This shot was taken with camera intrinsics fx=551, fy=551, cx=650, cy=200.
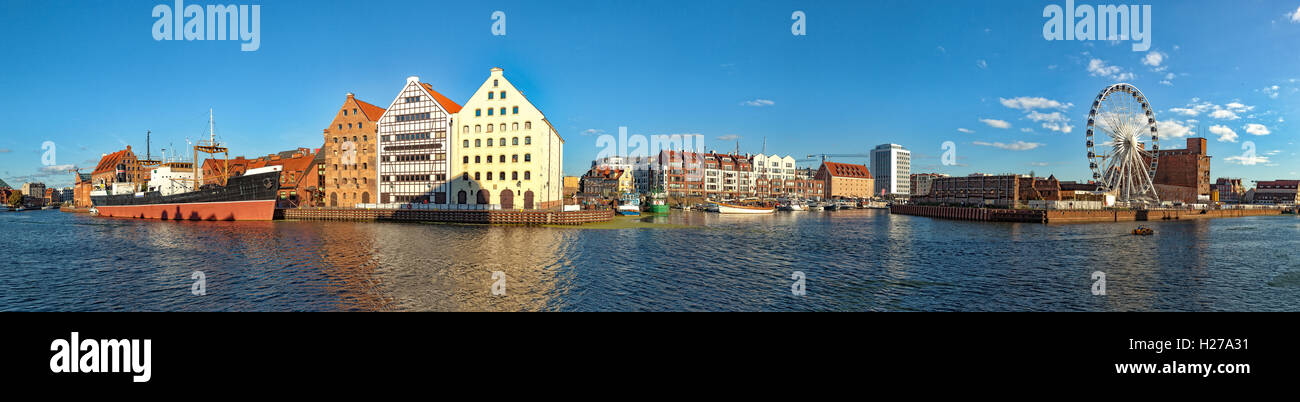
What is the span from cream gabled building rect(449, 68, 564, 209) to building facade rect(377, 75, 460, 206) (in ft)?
7.37

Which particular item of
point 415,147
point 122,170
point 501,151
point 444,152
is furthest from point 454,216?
point 122,170

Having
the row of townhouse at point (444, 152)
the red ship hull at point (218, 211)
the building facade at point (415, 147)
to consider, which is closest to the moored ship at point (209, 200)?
the red ship hull at point (218, 211)

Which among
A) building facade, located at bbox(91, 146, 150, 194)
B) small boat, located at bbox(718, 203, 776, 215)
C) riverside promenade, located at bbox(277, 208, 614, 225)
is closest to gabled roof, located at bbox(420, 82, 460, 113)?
riverside promenade, located at bbox(277, 208, 614, 225)

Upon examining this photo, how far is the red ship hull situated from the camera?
72.9m

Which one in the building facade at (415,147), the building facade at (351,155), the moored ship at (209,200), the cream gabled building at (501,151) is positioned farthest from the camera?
the building facade at (351,155)

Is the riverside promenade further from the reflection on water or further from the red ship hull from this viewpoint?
the reflection on water

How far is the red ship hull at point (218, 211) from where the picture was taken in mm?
72875

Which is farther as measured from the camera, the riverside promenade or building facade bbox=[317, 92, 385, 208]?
building facade bbox=[317, 92, 385, 208]

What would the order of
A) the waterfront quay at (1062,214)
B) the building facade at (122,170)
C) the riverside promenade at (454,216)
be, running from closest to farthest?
the riverside promenade at (454,216) < the waterfront quay at (1062,214) < the building facade at (122,170)

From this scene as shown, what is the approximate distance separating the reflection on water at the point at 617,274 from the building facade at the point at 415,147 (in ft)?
112

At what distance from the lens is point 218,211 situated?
245ft

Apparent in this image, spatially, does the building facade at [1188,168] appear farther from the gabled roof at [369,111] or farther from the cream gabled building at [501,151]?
the gabled roof at [369,111]
